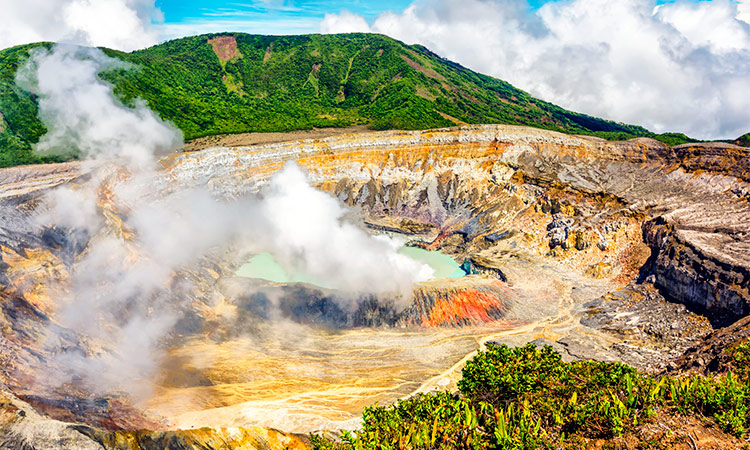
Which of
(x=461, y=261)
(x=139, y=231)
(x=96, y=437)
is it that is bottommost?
(x=96, y=437)

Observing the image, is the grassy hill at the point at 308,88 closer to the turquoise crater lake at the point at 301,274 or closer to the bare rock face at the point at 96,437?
the turquoise crater lake at the point at 301,274

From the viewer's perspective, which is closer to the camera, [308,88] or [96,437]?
[96,437]

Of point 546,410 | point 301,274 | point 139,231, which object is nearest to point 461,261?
point 301,274

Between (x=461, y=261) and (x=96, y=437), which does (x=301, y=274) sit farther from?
(x=96, y=437)

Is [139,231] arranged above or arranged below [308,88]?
below

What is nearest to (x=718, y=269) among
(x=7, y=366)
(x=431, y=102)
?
(x=7, y=366)

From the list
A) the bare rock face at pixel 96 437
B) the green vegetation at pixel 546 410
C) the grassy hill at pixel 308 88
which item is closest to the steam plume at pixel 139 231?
the bare rock face at pixel 96 437

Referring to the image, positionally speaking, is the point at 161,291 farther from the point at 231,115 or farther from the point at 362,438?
the point at 231,115

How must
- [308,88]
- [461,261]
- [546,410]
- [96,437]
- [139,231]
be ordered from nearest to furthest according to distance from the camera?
[546,410] < [96,437] < [139,231] < [461,261] < [308,88]

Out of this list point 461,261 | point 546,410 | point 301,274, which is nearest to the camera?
point 546,410

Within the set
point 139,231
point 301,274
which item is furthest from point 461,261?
point 139,231
